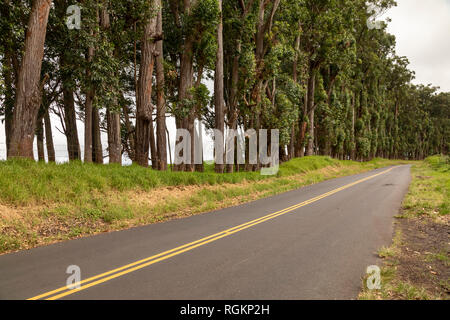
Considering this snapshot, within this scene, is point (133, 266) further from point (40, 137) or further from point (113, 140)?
point (40, 137)

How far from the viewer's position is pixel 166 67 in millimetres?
16469

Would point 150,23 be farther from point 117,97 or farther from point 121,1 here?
point 117,97

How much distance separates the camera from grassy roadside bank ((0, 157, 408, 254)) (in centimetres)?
740

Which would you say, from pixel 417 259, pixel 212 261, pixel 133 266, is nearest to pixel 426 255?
pixel 417 259

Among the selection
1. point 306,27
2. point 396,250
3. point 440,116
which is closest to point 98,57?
point 396,250

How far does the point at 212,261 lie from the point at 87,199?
5.43 m

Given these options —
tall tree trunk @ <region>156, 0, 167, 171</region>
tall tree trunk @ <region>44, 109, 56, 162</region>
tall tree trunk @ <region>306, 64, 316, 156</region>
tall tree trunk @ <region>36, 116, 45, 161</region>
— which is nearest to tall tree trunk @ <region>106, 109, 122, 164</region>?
tall tree trunk @ <region>156, 0, 167, 171</region>

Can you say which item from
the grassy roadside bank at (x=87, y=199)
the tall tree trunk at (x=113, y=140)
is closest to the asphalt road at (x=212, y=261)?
the grassy roadside bank at (x=87, y=199)

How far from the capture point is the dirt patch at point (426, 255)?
4953 mm

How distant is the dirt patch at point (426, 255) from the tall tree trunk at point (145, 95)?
10736mm

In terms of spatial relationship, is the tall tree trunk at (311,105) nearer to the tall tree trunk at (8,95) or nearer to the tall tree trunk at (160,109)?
the tall tree trunk at (160,109)

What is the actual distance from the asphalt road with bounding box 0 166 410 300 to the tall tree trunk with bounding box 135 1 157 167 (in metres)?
5.62

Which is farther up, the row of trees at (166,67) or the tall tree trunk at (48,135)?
the row of trees at (166,67)

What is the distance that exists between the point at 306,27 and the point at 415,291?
2932cm
